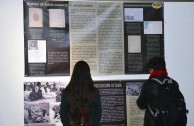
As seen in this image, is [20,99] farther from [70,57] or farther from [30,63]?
[70,57]

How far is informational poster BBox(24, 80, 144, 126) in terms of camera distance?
3.47m

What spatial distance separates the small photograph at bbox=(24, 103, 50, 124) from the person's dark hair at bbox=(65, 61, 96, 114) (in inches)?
36.4

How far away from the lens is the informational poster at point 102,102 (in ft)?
11.4

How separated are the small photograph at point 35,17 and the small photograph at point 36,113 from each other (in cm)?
84

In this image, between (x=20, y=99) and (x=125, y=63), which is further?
(x=125, y=63)

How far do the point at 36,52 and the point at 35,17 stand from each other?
37 centimetres

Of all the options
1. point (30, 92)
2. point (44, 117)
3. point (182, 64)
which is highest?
point (182, 64)

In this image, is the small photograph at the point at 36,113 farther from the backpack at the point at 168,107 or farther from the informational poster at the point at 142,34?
the backpack at the point at 168,107

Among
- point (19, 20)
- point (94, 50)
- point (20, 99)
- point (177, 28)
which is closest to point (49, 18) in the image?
point (19, 20)

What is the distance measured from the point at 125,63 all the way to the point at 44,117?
106 cm

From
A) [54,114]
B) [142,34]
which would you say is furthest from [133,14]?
[54,114]

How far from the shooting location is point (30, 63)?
11.5 ft

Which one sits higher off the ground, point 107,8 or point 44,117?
point 107,8

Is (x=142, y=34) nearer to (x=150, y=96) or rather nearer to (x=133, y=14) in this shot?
(x=133, y=14)
